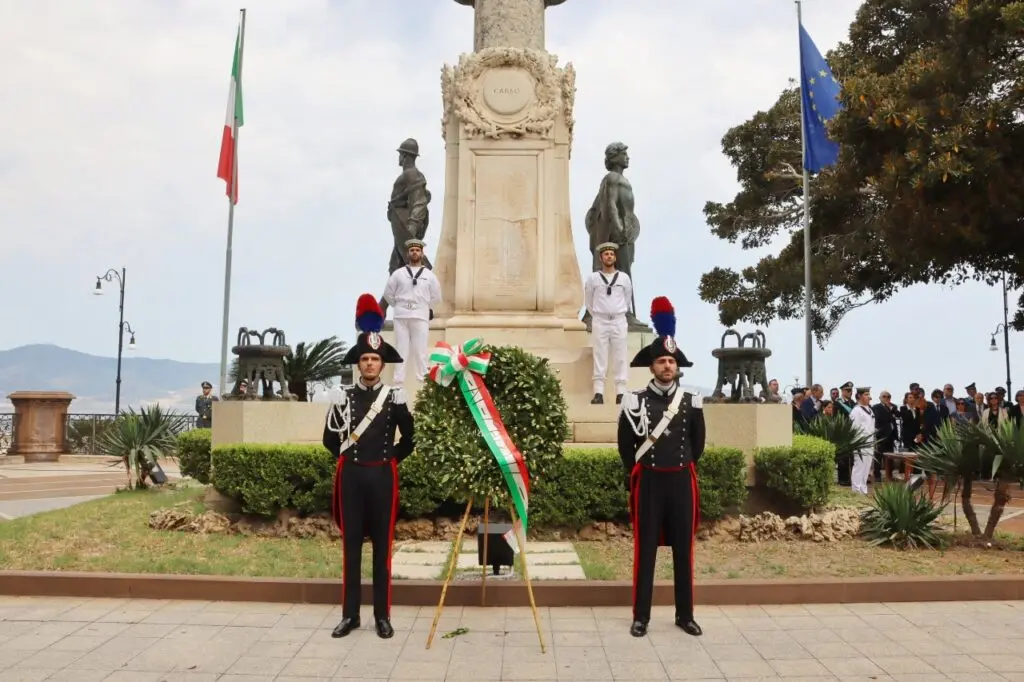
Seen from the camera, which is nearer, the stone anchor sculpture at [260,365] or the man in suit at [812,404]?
the stone anchor sculpture at [260,365]

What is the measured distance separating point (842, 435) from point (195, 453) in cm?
947

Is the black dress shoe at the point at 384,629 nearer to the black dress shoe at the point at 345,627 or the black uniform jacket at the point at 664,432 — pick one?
the black dress shoe at the point at 345,627

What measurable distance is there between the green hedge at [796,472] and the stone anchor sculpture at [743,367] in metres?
1.00

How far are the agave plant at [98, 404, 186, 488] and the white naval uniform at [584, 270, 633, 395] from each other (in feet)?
22.1

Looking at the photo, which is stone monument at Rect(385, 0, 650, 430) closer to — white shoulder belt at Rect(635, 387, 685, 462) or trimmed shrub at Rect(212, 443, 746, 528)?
trimmed shrub at Rect(212, 443, 746, 528)

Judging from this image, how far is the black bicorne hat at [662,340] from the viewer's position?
586 centimetres

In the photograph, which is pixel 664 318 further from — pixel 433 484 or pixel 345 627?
pixel 433 484

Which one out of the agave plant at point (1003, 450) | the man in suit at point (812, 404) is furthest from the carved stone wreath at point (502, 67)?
the man in suit at point (812, 404)

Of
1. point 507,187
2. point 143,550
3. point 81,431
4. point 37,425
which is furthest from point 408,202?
point 81,431

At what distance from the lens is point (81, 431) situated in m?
26.3

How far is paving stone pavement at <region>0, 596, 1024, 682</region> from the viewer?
15.9 ft

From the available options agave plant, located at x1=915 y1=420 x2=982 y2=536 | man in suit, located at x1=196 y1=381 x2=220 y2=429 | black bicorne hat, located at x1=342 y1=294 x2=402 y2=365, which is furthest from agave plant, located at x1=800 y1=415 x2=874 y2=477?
man in suit, located at x1=196 y1=381 x2=220 y2=429

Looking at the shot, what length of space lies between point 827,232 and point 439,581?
2394cm

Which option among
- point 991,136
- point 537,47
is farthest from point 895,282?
point 537,47
